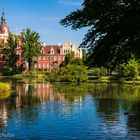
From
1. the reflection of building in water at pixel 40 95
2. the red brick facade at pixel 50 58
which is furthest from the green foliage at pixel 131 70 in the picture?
the red brick facade at pixel 50 58

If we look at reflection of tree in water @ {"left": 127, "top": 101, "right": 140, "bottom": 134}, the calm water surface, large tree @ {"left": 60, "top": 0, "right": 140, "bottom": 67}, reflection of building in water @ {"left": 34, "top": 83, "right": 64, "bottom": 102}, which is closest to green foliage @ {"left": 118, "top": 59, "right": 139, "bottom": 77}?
reflection of building in water @ {"left": 34, "top": 83, "right": 64, "bottom": 102}

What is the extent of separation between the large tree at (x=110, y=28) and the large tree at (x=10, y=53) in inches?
4807

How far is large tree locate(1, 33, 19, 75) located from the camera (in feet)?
467

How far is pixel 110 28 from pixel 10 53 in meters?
126

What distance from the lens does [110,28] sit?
782 inches

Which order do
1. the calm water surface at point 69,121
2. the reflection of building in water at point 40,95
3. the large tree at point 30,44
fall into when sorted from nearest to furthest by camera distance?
the calm water surface at point 69,121, the reflection of building in water at point 40,95, the large tree at point 30,44

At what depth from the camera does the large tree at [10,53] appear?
5600 inches

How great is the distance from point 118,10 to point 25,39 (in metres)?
123

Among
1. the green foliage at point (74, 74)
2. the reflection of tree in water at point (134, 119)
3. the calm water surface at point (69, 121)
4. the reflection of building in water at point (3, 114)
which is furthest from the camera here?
the green foliage at point (74, 74)

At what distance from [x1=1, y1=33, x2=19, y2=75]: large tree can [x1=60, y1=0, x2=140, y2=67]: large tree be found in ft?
401

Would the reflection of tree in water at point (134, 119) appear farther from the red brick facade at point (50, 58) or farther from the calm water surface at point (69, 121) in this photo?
the red brick facade at point (50, 58)

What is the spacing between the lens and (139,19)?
18516 millimetres

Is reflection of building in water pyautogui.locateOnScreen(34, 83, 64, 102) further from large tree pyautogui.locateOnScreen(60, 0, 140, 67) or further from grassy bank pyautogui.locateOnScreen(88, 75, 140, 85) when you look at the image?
grassy bank pyautogui.locateOnScreen(88, 75, 140, 85)

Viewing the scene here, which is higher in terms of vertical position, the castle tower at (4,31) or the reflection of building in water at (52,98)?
the castle tower at (4,31)
